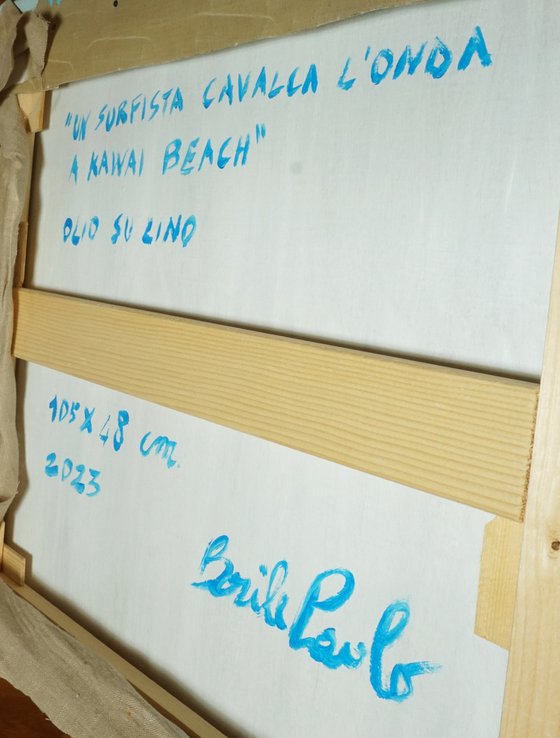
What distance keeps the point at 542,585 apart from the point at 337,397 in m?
0.23

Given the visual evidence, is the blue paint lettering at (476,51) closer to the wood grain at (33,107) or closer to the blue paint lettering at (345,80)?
the blue paint lettering at (345,80)

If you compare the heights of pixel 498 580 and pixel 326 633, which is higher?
pixel 498 580

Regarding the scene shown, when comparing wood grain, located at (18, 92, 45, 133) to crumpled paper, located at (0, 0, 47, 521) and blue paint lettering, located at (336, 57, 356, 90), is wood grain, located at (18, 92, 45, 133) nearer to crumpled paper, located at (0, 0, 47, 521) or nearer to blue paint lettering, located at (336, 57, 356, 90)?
crumpled paper, located at (0, 0, 47, 521)

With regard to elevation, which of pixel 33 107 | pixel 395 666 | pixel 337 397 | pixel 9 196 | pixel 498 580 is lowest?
pixel 395 666

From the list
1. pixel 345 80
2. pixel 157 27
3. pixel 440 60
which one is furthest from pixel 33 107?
pixel 440 60

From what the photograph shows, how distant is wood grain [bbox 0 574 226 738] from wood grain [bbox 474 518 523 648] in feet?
1.26

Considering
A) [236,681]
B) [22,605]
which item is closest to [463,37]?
[236,681]

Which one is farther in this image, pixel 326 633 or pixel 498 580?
pixel 326 633

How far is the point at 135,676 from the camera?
931 mm

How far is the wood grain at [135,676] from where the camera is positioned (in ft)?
2.76

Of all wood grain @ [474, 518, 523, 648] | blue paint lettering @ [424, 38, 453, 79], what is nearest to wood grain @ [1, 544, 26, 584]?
wood grain @ [474, 518, 523, 648]

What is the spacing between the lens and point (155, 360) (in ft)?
2.87

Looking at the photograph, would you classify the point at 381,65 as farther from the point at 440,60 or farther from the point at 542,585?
the point at 542,585

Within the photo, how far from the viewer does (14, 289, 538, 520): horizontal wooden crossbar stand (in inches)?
22.2
